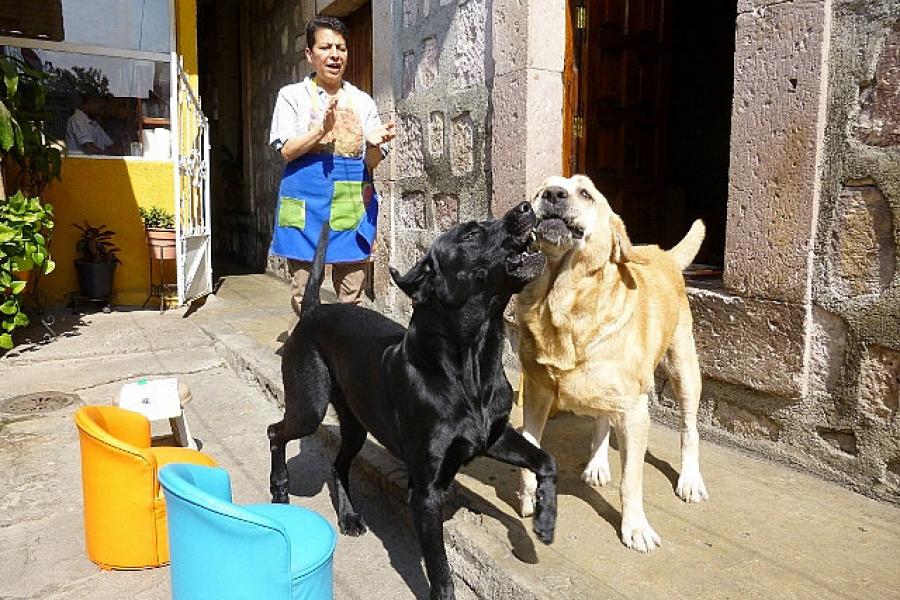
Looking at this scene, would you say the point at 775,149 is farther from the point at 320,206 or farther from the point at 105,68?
the point at 105,68

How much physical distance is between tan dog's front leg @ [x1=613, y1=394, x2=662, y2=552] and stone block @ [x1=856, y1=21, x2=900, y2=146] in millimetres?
1419

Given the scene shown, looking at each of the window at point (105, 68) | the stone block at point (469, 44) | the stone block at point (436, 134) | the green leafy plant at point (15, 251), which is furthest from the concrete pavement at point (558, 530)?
the window at point (105, 68)

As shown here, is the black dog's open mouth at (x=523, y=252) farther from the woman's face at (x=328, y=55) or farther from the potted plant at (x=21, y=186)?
the potted plant at (x=21, y=186)

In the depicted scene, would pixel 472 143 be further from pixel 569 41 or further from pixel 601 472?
pixel 601 472

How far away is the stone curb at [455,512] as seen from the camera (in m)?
2.32

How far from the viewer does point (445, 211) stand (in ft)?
17.3

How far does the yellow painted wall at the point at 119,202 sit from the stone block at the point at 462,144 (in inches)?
174

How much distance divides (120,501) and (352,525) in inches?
36.3

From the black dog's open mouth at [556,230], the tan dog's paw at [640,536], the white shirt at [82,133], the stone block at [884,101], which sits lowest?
the tan dog's paw at [640,536]

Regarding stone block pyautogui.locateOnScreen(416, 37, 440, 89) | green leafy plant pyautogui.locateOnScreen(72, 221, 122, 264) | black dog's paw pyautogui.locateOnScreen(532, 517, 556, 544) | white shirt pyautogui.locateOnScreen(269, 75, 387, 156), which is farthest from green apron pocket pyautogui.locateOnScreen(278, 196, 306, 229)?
green leafy plant pyautogui.locateOnScreen(72, 221, 122, 264)

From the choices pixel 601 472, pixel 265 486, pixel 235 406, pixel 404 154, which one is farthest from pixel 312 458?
pixel 404 154

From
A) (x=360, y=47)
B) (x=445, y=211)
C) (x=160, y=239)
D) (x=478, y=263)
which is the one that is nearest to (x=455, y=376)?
(x=478, y=263)

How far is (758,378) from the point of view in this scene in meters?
3.13

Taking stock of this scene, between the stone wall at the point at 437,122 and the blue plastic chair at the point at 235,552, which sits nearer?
the blue plastic chair at the point at 235,552
